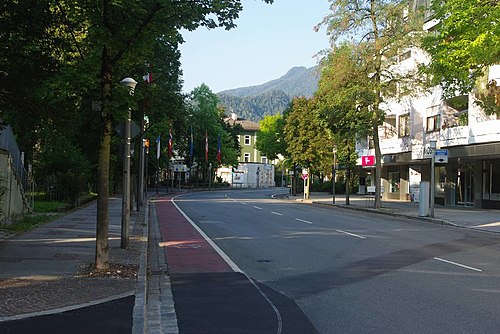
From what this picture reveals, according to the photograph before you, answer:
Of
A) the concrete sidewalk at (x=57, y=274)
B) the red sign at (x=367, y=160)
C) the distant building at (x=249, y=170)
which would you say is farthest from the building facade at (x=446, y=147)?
the distant building at (x=249, y=170)

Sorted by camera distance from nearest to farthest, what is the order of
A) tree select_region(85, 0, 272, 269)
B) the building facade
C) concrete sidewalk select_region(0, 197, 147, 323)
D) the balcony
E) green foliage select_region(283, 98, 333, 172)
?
concrete sidewalk select_region(0, 197, 147, 323), tree select_region(85, 0, 272, 269), the balcony, the building facade, green foliage select_region(283, 98, 333, 172)

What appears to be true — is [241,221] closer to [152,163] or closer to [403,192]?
[403,192]

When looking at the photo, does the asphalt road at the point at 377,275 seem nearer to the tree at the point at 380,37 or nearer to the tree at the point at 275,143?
the tree at the point at 380,37

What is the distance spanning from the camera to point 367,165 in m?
53.8

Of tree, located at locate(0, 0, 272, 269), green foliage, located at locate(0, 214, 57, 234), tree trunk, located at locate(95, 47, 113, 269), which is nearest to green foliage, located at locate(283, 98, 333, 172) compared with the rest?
green foliage, located at locate(0, 214, 57, 234)

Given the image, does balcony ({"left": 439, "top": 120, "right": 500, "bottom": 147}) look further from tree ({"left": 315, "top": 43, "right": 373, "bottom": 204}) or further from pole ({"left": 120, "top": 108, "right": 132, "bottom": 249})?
pole ({"left": 120, "top": 108, "right": 132, "bottom": 249})

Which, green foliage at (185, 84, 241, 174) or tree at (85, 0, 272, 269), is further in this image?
green foliage at (185, 84, 241, 174)

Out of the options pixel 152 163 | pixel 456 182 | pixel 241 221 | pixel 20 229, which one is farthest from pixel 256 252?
pixel 152 163

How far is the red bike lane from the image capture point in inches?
268

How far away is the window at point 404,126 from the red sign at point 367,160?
6376 mm

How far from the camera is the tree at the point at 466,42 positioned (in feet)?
59.9

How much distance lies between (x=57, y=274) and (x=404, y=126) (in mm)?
40276

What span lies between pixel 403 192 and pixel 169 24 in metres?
44.4

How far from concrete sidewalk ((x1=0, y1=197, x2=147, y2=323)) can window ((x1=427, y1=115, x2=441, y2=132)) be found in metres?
29.1
